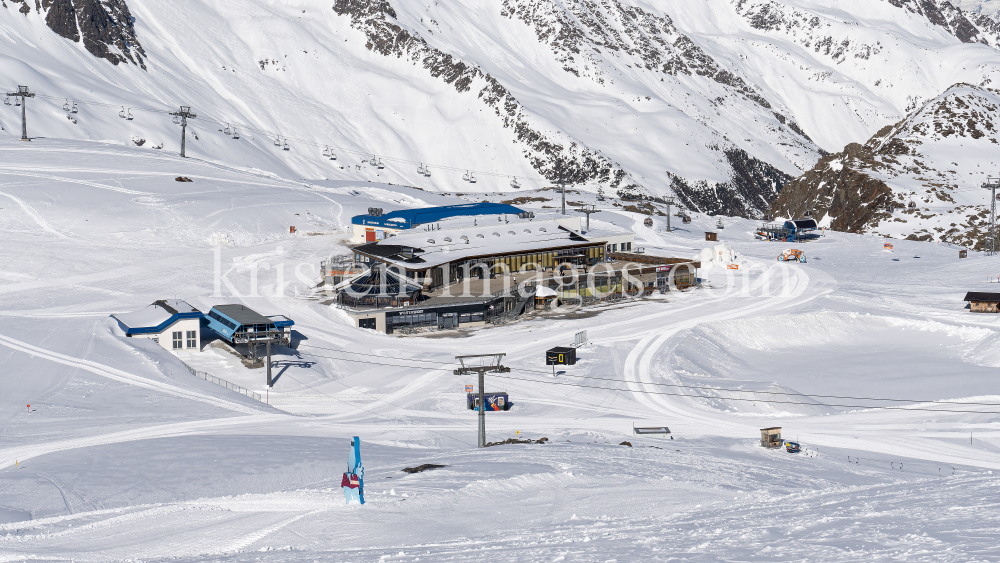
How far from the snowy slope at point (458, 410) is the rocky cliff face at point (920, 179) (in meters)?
18.4

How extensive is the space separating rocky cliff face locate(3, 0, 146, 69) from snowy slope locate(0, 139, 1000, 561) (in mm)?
84743

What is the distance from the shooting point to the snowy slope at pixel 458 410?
21.0 m

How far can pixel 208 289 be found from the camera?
65.4m

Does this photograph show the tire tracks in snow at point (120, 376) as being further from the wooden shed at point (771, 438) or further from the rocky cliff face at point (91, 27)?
the rocky cliff face at point (91, 27)

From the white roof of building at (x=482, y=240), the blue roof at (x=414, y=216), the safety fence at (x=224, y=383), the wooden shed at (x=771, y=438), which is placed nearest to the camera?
the wooden shed at (x=771, y=438)

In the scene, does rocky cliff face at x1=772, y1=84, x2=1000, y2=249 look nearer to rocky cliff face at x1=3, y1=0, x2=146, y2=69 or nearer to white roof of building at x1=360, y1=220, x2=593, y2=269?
white roof of building at x1=360, y1=220, x2=593, y2=269

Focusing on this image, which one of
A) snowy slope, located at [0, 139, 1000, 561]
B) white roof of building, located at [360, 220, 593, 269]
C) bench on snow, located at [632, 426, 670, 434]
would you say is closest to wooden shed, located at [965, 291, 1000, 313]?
snowy slope, located at [0, 139, 1000, 561]

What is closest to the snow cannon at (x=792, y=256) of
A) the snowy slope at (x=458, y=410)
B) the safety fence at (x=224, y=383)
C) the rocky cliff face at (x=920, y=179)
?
the snowy slope at (x=458, y=410)

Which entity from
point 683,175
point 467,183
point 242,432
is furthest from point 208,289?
point 683,175

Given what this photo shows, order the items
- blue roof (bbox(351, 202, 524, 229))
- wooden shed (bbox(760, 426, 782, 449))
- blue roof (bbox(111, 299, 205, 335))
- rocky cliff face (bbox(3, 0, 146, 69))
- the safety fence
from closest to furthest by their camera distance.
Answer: wooden shed (bbox(760, 426, 782, 449)), the safety fence, blue roof (bbox(111, 299, 205, 335)), blue roof (bbox(351, 202, 524, 229)), rocky cliff face (bbox(3, 0, 146, 69))

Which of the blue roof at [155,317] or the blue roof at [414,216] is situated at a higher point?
the blue roof at [414,216]

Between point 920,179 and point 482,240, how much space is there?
73.5 metres

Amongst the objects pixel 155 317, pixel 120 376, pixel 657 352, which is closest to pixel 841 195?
pixel 657 352

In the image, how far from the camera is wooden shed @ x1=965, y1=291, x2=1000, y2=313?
62312 mm
